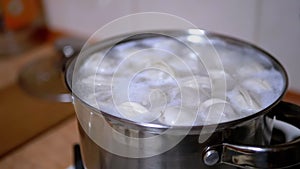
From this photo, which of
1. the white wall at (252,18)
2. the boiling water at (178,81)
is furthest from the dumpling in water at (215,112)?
the white wall at (252,18)

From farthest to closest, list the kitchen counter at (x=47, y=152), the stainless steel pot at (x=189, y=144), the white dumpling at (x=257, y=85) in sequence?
the kitchen counter at (x=47, y=152), the white dumpling at (x=257, y=85), the stainless steel pot at (x=189, y=144)

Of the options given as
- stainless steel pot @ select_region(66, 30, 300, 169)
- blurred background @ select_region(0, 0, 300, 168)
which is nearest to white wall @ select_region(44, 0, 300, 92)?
blurred background @ select_region(0, 0, 300, 168)

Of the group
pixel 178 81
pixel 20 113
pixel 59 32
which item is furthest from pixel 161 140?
pixel 59 32

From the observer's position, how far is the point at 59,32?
1.01 meters

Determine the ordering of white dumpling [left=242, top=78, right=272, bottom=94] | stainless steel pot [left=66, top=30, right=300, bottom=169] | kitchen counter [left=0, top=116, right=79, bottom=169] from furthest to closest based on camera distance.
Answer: kitchen counter [left=0, top=116, right=79, bottom=169] → white dumpling [left=242, top=78, right=272, bottom=94] → stainless steel pot [left=66, top=30, right=300, bottom=169]

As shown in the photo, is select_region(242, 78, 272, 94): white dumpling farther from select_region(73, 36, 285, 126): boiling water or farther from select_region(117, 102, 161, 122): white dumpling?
select_region(117, 102, 161, 122): white dumpling

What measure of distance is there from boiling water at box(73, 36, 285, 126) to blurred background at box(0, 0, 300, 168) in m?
0.13

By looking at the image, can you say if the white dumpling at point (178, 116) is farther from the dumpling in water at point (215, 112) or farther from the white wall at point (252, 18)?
the white wall at point (252, 18)

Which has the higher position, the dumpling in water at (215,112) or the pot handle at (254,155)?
the dumpling in water at (215,112)

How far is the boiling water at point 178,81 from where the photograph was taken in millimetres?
435

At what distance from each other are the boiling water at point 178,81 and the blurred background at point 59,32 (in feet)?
0.43

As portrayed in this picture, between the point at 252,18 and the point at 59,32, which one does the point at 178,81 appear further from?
the point at 59,32

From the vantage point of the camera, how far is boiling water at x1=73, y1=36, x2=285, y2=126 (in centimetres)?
43

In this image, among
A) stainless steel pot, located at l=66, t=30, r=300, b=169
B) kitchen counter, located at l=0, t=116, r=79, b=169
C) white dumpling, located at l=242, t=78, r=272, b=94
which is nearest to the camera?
stainless steel pot, located at l=66, t=30, r=300, b=169
